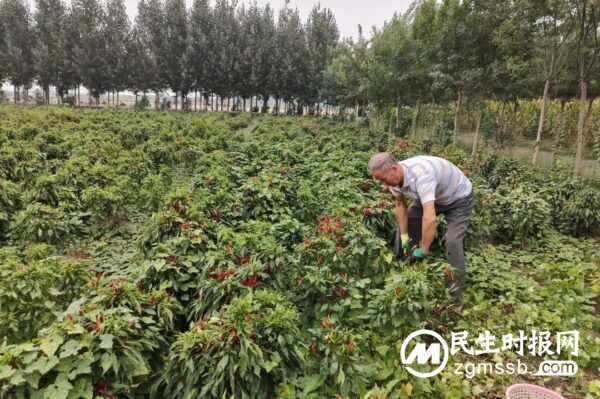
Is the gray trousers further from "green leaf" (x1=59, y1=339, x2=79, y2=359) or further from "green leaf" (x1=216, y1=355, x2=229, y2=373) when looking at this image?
"green leaf" (x1=59, y1=339, x2=79, y2=359)

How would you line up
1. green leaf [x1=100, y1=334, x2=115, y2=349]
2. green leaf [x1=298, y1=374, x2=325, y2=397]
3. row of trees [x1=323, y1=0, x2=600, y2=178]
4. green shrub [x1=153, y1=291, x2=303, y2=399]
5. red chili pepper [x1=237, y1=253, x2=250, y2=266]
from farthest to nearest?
row of trees [x1=323, y1=0, x2=600, y2=178] < red chili pepper [x1=237, y1=253, x2=250, y2=266] < green leaf [x1=298, y1=374, x2=325, y2=397] < green shrub [x1=153, y1=291, x2=303, y2=399] < green leaf [x1=100, y1=334, x2=115, y2=349]

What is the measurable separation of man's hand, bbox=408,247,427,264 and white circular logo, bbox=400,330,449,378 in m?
0.74

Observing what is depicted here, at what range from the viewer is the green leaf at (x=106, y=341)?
2164mm

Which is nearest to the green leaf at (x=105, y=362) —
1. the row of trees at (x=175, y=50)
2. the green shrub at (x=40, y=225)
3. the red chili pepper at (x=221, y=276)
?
the red chili pepper at (x=221, y=276)

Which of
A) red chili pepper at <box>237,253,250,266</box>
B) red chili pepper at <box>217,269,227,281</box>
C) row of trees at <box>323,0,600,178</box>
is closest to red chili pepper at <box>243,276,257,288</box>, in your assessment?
red chili pepper at <box>217,269,227,281</box>

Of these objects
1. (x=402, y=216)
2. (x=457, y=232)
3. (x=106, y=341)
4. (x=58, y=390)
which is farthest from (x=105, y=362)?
(x=457, y=232)

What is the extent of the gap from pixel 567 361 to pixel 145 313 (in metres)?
3.29

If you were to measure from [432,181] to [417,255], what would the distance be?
68 cm

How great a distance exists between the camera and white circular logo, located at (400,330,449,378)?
2821 millimetres

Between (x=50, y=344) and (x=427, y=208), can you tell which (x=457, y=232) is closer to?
(x=427, y=208)

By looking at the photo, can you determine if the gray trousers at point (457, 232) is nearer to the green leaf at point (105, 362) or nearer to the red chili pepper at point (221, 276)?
the red chili pepper at point (221, 276)

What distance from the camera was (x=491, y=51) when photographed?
470 inches

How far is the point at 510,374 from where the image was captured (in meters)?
3.11

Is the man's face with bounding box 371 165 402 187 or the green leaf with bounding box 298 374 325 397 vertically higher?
the man's face with bounding box 371 165 402 187
